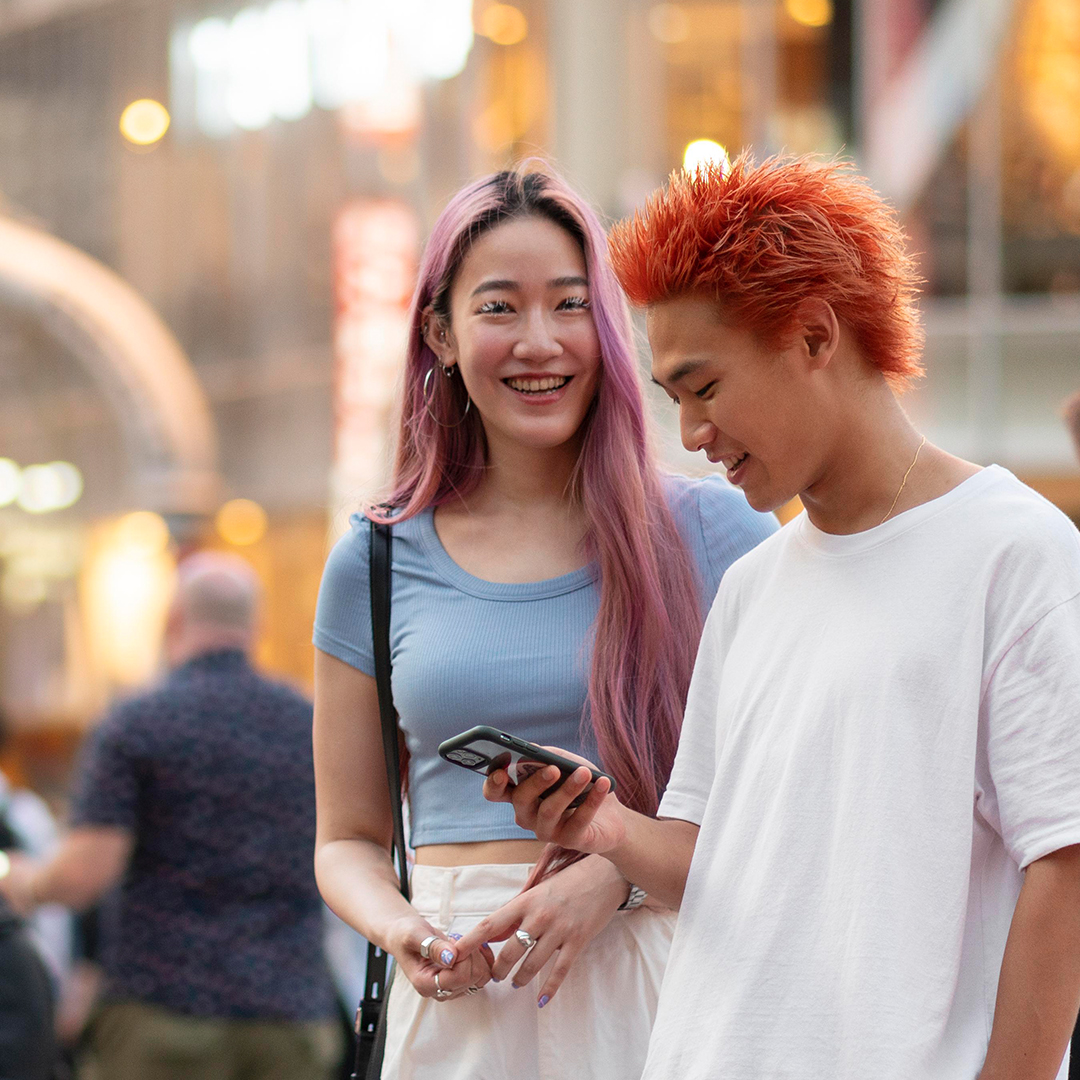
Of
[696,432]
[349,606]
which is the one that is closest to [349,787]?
[349,606]

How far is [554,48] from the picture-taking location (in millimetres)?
13602

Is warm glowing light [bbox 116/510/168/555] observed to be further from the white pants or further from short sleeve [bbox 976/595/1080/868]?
short sleeve [bbox 976/595/1080/868]

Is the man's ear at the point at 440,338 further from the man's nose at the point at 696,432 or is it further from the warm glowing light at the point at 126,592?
the warm glowing light at the point at 126,592

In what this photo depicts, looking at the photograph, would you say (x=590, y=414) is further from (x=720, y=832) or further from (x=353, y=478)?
(x=353, y=478)

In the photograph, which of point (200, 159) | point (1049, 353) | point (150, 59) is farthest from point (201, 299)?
point (1049, 353)

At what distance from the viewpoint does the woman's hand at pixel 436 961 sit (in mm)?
2098

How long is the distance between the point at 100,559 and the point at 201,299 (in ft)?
11.5

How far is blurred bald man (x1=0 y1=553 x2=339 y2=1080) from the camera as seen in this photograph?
165 inches

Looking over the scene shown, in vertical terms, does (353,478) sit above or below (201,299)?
below

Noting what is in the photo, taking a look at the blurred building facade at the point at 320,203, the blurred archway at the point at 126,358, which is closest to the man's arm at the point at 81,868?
the blurred building facade at the point at 320,203

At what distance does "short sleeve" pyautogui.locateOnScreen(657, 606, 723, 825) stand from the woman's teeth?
510 mm

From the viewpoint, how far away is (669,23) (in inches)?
527

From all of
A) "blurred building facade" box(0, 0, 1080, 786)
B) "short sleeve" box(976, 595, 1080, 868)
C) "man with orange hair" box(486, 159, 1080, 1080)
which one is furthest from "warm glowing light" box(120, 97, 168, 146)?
"short sleeve" box(976, 595, 1080, 868)

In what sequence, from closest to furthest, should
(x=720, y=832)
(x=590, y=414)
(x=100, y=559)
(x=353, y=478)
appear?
1. (x=720, y=832)
2. (x=590, y=414)
3. (x=353, y=478)
4. (x=100, y=559)
